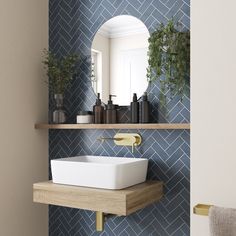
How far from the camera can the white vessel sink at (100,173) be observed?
1.85 m

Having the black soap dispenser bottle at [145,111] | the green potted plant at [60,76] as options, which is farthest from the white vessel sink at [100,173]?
the green potted plant at [60,76]

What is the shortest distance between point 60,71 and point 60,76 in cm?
3

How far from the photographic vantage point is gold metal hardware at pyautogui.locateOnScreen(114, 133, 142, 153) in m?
2.21

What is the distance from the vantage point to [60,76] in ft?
7.97

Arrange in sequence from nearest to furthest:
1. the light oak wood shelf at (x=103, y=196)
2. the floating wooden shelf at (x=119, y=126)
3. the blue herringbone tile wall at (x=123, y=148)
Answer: the light oak wood shelf at (x=103, y=196), the floating wooden shelf at (x=119, y=126), the blue herringbone tile wall at (x=123, y=148)

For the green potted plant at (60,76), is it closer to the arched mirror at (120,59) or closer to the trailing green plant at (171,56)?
the arched mirror at (120,59)

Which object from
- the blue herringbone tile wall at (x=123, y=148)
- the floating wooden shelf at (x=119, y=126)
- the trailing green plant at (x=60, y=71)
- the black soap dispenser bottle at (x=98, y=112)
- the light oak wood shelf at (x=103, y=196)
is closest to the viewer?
the light oak wood shelf at (x=103, y=196)

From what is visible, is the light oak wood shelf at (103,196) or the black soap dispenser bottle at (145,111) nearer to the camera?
the light oak wood shelf at (103,196)
